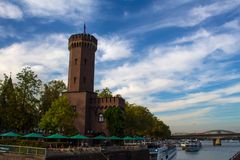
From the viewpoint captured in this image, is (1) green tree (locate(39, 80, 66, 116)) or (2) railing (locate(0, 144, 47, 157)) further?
(1) green tree (locate(39, 80, 66, 116))

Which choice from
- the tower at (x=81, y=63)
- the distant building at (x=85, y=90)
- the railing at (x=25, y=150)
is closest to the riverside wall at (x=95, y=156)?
the railing at (x=25, y=150)

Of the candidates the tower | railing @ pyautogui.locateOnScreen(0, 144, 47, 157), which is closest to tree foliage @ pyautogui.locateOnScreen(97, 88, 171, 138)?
the tower

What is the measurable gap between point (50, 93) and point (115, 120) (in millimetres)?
21261

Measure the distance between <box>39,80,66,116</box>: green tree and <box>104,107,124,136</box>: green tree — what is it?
16899 millimetres

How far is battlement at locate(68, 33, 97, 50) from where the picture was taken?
296 ft

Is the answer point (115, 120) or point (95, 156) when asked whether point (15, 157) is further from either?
point (115, 120)

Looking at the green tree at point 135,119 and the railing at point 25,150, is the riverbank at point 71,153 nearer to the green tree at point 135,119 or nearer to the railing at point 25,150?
the railing at point 25,150

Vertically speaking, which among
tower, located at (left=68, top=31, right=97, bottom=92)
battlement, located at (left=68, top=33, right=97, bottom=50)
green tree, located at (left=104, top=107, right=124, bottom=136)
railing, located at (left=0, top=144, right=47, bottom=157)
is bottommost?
railing, located at (left=0, top=144, right=47, bottom=157)

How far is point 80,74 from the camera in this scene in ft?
291

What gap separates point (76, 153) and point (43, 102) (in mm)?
40838

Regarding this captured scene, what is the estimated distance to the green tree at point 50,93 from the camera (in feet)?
282

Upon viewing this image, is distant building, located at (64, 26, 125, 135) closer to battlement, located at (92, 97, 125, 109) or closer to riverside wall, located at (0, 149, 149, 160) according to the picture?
battlement, located at (92, 97, 125, 109)

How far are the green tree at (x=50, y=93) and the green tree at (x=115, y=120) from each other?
665 inches

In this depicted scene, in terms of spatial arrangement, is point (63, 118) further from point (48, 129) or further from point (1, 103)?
point (1, 103)
